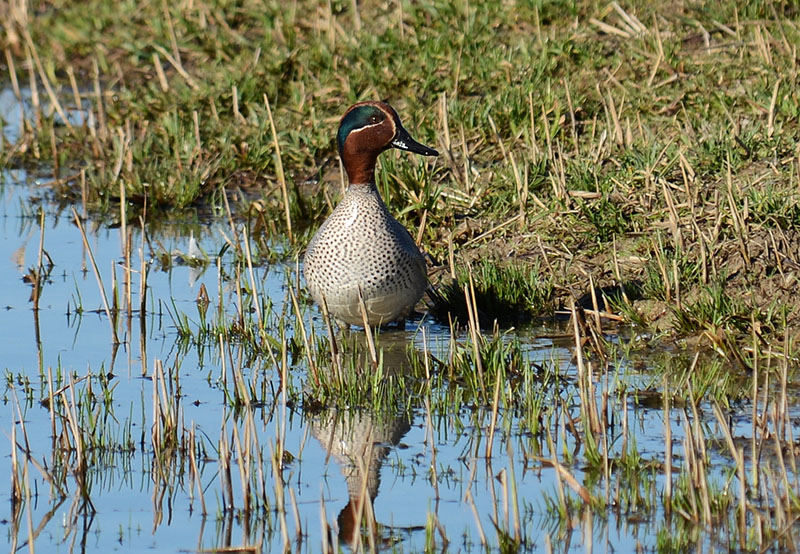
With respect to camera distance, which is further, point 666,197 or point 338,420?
point 666,197

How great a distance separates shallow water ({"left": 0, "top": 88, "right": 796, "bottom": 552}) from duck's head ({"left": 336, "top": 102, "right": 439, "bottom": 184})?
73cm

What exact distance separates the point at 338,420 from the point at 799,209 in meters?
2.58

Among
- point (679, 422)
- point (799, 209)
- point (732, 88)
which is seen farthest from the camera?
point (732, 88)

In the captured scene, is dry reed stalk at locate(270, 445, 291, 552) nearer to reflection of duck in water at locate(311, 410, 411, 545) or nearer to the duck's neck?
reflection of duck in water at locate(311, 410, 411, 545)

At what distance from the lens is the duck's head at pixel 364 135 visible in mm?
5734

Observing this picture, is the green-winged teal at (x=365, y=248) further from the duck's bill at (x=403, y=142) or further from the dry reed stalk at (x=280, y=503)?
the dry reed stalk at (x=280, y=503)

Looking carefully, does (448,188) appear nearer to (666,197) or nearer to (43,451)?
(666,197)

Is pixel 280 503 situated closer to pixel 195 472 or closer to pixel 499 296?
pixel 195 472

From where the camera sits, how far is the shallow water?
Answer: 376cm

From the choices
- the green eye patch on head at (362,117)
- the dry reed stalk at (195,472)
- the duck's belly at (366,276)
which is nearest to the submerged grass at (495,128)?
the duck's belly at (366,276)

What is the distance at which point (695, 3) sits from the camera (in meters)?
8.72

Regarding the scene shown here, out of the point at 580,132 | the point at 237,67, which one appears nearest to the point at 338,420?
the point at 580,132

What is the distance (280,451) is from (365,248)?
62.0 inches

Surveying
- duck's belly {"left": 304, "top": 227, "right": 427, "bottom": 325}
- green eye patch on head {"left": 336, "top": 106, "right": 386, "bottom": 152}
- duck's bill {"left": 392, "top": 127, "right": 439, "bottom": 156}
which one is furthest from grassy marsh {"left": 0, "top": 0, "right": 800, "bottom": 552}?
green eye patch on head {"left": 336, "top": 106, "right": 386, "bottom": 152}
